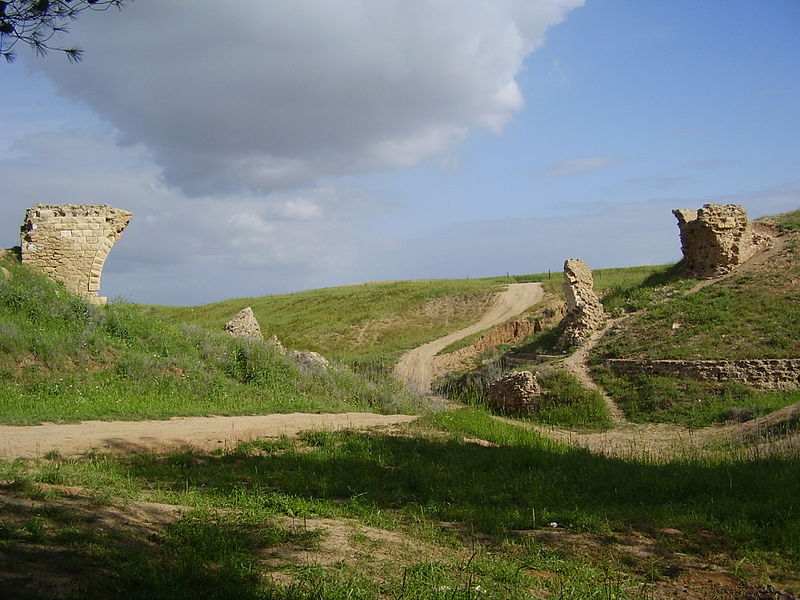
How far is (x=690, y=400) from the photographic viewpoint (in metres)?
18.0

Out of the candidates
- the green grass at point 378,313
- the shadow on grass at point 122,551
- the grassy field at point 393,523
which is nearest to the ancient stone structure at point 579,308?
the green grass at point 378,313

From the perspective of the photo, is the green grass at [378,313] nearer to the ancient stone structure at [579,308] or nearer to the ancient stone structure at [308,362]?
the ancient stone structure at [579,308]

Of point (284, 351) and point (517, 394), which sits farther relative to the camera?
point (284, 351)

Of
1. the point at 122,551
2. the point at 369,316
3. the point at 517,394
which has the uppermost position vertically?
the point at 369,316

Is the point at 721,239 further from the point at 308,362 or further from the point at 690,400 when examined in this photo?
the point at 308,362

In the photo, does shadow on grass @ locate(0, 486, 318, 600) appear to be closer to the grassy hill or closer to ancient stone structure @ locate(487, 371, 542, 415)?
the grassy hill

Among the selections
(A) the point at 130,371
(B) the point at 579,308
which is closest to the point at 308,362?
(A) the point at 130,371

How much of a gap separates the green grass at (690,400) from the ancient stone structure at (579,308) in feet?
12.9

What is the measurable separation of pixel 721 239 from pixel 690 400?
8.37m

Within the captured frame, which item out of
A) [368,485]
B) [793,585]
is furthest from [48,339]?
[793,585]

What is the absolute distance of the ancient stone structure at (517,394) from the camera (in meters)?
A: 19.5

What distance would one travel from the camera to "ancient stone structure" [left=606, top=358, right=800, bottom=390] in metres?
18.1

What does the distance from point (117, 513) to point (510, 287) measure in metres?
42.5

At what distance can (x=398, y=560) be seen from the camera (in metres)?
5.48
